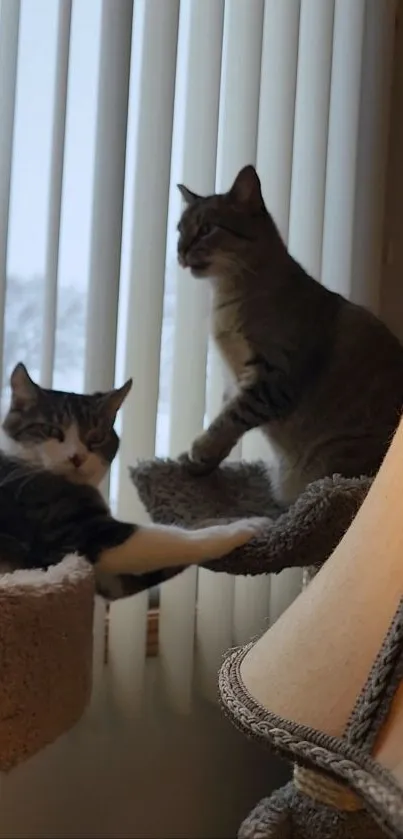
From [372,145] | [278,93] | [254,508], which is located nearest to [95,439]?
Result: [254,508]

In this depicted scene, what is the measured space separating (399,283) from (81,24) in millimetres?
782

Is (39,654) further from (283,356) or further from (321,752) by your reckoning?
(283,356)

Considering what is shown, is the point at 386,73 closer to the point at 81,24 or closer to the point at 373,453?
the point at 81,24

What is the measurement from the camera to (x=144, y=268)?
134 centimetres

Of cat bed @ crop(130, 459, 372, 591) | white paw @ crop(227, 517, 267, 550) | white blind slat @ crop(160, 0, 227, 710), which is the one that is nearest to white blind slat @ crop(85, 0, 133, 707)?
white blind slat @ crop(160, 0, 227, 710)

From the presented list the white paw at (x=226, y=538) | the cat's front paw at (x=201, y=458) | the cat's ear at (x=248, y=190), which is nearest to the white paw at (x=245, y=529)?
the white paw at (x=226, y=538)

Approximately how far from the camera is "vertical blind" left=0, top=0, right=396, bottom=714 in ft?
4.16

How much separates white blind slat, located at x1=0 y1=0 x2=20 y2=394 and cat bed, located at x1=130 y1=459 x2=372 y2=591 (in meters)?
0.34

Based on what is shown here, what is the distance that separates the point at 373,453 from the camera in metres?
1.22

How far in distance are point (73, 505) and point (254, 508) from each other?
0.95 ft

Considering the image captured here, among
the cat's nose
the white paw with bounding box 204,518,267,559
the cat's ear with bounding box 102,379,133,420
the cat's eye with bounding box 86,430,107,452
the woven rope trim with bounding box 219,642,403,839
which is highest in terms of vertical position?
the cat's ear with bounding box 102,379,133,420

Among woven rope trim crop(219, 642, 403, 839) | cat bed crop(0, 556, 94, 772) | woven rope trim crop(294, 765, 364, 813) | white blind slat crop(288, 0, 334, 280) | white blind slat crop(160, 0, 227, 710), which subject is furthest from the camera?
white blind slat crop(288, 0, 334, 280)

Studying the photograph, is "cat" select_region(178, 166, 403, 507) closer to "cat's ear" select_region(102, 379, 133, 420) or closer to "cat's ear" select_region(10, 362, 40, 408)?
"cat's ear" select_region(102, 379, 133, 420)

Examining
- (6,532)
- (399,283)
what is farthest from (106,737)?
(399,283)
